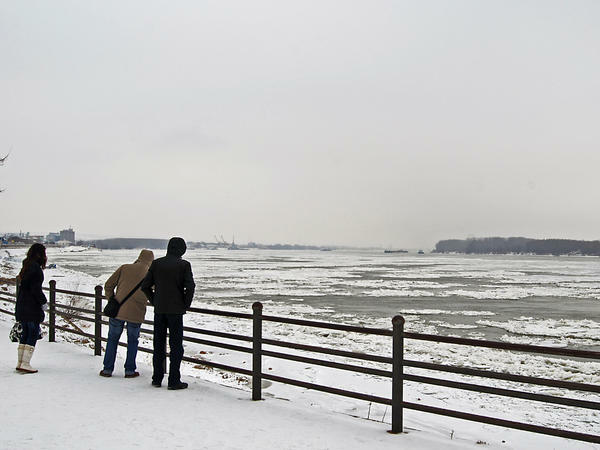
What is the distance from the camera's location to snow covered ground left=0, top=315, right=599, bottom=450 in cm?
582

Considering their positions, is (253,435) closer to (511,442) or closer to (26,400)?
(26,400)

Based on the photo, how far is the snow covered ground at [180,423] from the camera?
5816 millimetres

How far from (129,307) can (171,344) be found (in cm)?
112

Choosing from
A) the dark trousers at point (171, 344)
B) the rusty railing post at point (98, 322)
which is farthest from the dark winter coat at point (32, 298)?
the dark trousers at point (171, 344)

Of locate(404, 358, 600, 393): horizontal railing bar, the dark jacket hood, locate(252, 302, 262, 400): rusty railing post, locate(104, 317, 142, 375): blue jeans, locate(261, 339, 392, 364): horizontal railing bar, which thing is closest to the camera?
locate(404, 358, 600, 393): horizontal railing bar

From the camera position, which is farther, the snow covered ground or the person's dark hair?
the person's dark hair

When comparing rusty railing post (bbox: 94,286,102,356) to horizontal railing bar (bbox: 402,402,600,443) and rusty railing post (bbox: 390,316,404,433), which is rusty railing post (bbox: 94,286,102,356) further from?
horizontal railing bar (bbox: 402,402,600,443)

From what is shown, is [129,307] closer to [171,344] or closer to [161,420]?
[171,344]

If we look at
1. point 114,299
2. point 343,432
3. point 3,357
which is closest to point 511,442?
point 343,432

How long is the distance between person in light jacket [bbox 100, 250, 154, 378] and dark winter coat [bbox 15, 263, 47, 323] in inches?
42.3

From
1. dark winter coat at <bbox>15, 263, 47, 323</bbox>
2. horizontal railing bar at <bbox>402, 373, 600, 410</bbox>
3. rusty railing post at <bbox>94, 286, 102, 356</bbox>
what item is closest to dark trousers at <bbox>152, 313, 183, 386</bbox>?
dark winter coat at <bbox>15, 263, 47, 323</bbox>

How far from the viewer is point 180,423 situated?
6.34 m

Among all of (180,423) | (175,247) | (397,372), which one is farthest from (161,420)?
(397,372)

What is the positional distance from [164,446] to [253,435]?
1.01m
